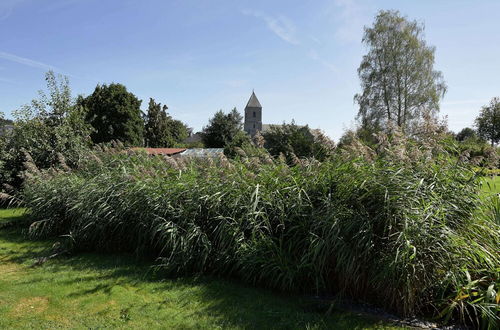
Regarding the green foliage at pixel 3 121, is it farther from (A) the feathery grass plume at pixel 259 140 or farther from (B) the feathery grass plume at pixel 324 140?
(B) the feathery grass plume at pixel 324 140

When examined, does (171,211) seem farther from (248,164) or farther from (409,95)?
(409,95)

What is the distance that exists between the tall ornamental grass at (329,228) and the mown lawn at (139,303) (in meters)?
0.30

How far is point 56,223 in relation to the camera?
666 cm

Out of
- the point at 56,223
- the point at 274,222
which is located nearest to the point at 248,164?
the point at 274,222

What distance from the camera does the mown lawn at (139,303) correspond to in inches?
125

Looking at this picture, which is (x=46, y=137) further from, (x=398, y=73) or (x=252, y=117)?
(x=252, y=117)

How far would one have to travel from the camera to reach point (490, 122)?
39.8 meters

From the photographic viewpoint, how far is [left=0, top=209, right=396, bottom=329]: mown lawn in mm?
3178

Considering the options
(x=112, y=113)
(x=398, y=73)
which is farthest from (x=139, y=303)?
(x=112, y=113)

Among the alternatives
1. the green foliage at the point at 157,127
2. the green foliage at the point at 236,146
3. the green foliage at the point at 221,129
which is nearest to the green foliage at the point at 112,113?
the green foliage at the point at 157,127

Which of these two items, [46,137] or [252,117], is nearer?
[46,137]

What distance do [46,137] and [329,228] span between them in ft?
35.0

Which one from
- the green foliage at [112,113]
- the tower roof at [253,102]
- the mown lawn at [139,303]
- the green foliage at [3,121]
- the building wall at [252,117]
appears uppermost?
the tower roof at [253,102]

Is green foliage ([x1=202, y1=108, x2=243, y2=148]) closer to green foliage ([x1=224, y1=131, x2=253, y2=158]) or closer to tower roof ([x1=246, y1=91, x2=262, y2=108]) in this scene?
green foliage ([x1=224, y1=131, x2=253, y2=158])
